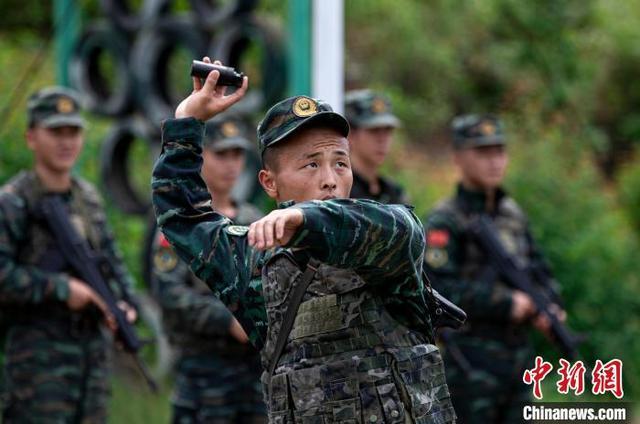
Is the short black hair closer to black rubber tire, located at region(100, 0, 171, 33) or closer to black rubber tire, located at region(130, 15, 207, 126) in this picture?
black rubber tire, located at region(130, 15, 207, 126)

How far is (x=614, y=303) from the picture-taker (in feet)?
34.9

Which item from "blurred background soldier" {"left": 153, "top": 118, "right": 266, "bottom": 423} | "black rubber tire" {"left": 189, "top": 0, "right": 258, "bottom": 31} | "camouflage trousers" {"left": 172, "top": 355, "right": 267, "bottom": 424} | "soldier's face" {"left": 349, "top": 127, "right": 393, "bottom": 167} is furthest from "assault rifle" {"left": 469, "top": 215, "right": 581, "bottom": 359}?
"black rubber tire" {"left": 189, "top": 0, "right": 258, "bottom": 31}

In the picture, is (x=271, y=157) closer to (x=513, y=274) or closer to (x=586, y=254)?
(x=513, y=274)

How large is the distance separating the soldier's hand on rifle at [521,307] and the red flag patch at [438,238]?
1.61ft

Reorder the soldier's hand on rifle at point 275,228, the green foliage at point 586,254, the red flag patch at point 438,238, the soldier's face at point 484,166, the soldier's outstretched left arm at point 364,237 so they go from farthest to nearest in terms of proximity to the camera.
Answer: the green foliage at point 586,254 → the soldier's face at point 484,166 → the red flag patch at point 438,238 → the soldier's outstretched left arm at point 364,237 → the soldier's hand on rifle at point 275,228

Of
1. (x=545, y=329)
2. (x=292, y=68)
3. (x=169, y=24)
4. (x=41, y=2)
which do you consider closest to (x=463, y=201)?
(x=545, y=329)

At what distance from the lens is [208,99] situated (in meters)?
3.44

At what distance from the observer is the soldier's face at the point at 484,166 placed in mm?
7195

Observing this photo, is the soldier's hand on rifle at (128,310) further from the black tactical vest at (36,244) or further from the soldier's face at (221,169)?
the soldier's face at (221,169)

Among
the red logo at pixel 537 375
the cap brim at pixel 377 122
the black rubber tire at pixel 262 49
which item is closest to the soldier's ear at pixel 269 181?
the red logo at pixel 537 375

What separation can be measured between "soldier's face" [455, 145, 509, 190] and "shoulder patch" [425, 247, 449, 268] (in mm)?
525

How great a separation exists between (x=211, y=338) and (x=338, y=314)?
2931mm

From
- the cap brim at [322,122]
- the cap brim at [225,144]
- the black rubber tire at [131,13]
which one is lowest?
the cap brim at [322,122]

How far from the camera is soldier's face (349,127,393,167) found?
6734 millimetres
